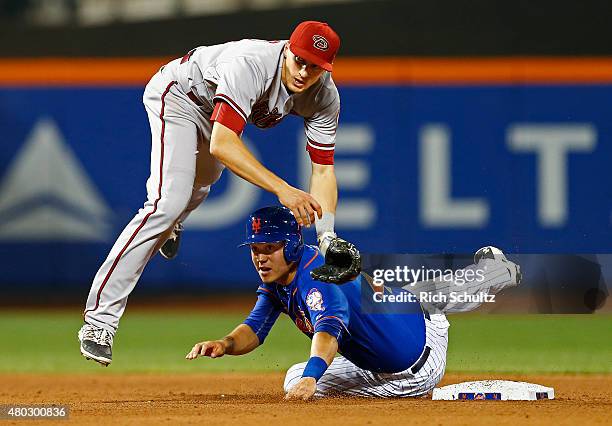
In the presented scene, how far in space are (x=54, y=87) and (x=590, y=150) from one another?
16.3 ft

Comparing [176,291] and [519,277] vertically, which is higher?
[176,291]

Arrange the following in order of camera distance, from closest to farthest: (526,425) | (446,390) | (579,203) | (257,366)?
1. (526,425)
2. (446,390)
3. (257,366)
4. (579,203)

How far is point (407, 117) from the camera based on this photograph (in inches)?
406

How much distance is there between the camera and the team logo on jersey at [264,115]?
194 inches

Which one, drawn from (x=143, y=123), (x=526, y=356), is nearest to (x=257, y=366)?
(x=526, y=356)

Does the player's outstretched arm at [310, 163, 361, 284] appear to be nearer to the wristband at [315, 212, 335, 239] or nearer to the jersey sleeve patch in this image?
the wristband at [315, 212, 335, 239]

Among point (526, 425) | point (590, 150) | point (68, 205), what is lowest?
point (526, 425)

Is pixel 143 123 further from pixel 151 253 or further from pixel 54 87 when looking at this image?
pixel 151 253

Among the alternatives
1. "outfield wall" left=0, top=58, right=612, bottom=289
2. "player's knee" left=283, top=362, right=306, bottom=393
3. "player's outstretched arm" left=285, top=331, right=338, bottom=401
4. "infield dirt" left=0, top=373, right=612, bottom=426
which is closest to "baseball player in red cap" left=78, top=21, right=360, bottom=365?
"player's outstretched arm" left=285, top=331, right=338, bottom=401

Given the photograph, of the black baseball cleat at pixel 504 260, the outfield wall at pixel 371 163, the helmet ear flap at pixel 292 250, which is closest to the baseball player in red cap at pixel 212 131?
the helmet ear flap at pixel 292 250

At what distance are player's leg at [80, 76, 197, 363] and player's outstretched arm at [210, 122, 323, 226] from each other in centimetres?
40

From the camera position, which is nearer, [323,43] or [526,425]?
[526,425]

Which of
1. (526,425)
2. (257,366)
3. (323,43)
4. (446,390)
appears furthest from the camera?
(257,366)

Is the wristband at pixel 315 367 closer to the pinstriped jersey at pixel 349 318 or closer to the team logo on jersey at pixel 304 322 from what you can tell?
the pinstriped jersey at pixel 349 318
